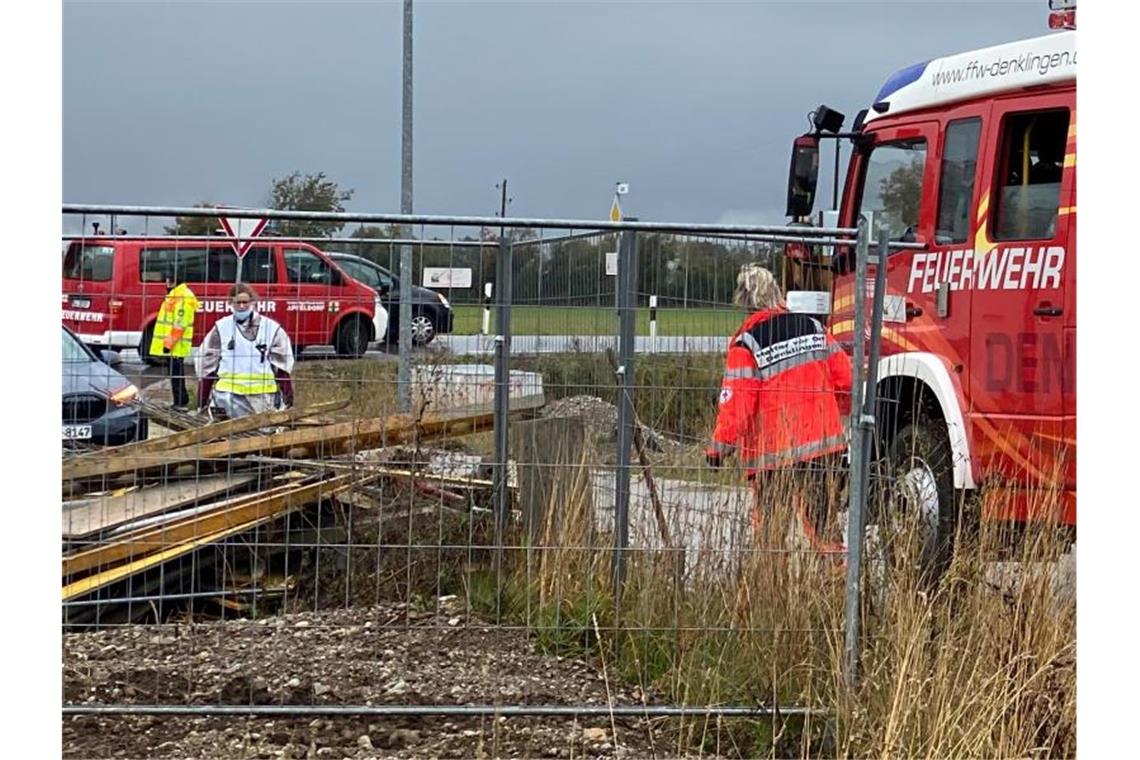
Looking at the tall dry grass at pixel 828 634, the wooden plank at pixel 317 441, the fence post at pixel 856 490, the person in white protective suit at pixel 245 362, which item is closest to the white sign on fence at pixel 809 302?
the fence post at pixel 856 490

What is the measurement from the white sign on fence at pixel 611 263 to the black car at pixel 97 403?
1962 mm

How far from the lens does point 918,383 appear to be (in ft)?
27.7

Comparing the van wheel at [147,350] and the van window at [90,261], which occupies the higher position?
the van window at [90,261]

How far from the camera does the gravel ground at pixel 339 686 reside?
16.6 ft

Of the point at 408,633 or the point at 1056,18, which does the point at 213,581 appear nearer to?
the point at 408,633

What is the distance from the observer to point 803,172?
905cm

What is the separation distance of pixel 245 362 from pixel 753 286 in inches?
81.2

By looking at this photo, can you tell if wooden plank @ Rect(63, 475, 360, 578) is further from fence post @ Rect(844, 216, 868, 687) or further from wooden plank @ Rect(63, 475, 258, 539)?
fence post @ Rect(844, 216, 868, 687)

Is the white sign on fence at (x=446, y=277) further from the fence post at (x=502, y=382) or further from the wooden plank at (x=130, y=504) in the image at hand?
the wooden plank at (x=130, y=504)

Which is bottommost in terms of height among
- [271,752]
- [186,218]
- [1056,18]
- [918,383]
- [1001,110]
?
[271,752]

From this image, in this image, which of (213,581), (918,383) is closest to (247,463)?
(213,581)

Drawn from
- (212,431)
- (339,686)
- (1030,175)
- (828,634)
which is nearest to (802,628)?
(828,634)

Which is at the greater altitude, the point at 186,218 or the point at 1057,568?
the point at 186,218

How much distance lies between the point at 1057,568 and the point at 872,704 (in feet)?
3.17
